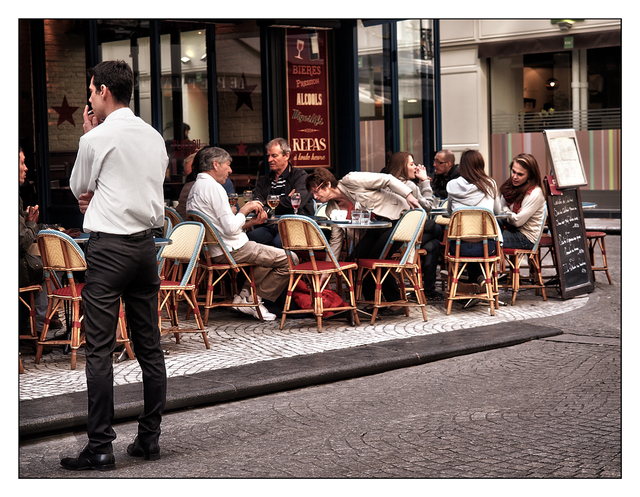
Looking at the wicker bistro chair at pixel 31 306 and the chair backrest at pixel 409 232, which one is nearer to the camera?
the wicker bistro chair at pixel 31 306

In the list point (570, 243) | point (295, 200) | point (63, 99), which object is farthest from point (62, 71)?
point (570, 243)

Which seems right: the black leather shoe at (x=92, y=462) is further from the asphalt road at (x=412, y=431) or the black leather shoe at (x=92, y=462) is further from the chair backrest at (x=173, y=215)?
the chair backrest at (x=173, y=215)

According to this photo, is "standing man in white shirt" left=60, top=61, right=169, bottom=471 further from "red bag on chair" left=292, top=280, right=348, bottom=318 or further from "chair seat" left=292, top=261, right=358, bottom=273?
"red bag on chair" left=292, top=280, right=348, bottom=318

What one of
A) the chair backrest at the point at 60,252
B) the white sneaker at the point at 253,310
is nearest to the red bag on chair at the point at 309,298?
the white sneaker at the point at 253,310

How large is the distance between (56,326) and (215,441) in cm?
335

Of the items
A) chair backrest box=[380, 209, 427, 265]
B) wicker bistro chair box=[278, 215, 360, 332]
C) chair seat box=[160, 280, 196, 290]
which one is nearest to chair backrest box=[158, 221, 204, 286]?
chair seat box=[160, 280, 196, 290]

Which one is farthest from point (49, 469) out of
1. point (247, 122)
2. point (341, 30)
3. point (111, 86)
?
point (341, 30)

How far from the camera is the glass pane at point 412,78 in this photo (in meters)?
13.7

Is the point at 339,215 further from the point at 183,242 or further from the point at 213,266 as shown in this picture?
the point at 183,242

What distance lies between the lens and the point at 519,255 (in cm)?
936

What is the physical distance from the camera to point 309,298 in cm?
833

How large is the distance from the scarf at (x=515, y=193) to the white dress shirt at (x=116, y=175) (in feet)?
20.1

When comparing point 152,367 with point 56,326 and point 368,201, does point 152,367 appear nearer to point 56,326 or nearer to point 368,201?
point 56,326

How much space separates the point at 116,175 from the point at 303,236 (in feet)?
12.6
